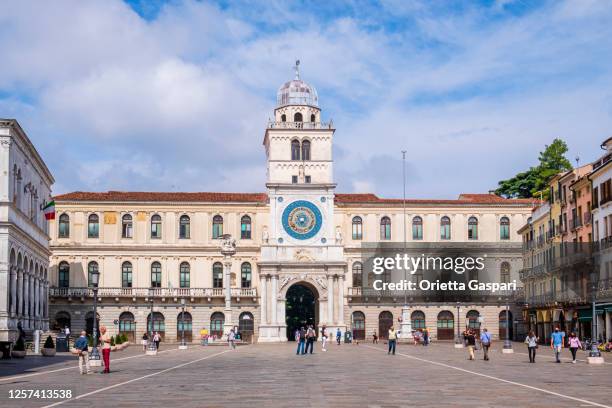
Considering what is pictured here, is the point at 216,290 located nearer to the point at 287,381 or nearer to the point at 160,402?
the point at 287,381

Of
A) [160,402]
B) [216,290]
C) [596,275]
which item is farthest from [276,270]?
[160,402]

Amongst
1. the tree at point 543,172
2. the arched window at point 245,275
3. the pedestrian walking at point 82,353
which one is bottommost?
the pedestrian walking at point 82,353

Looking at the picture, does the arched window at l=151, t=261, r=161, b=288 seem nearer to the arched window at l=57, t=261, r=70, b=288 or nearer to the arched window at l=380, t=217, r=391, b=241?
the arched window at l=57, t=261, r=70, b=288

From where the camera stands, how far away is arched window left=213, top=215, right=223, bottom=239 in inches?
3615

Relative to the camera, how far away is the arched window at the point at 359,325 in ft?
298

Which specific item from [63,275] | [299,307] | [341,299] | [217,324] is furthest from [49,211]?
[299,307]

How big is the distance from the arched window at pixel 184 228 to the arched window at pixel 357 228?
16325mm

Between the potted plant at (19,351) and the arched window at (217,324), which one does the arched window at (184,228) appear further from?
the potted plant at (19,351)

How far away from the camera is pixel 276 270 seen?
8925 centimetres

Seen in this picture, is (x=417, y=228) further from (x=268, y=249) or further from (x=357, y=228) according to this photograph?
(x=268, y=249)

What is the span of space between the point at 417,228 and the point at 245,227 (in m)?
17.3

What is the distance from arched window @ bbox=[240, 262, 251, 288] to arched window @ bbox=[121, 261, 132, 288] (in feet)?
35.0

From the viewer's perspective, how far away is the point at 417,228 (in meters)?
Result: 94.4

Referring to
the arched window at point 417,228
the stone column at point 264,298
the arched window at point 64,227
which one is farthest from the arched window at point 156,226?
the arched window at point 417,228
